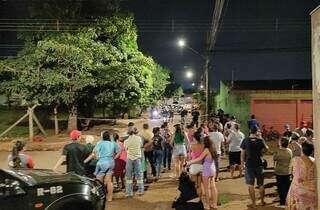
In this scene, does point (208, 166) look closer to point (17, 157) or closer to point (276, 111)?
point (17, 157)

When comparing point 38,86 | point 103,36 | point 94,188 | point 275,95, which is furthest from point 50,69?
point 94,188

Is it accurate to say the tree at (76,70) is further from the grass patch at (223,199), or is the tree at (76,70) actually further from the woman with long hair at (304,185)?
the woman with long hair at (304,185)

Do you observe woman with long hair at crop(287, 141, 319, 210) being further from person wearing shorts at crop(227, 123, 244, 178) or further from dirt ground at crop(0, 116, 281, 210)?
person wearing shorts at crop(227, 123, 244, 178)

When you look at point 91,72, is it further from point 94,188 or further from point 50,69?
point 94,188

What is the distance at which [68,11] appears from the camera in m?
30.1

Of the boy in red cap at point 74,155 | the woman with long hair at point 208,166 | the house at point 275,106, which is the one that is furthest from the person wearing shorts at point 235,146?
the house at point 275,106

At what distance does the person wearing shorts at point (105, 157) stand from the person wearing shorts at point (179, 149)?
3055 mm

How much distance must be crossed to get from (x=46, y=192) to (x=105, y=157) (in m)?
3.71

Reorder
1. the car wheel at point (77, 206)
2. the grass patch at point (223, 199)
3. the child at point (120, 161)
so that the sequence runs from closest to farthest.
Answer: the car wheel at point (77, 206)
the grass patch at point (223, 199)
the child at point (120, 161)

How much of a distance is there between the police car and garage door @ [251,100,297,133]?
22.2 m

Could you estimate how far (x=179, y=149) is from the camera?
14086mm

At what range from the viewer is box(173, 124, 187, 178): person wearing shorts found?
14.0m

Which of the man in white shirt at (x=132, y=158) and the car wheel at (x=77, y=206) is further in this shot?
the man in white shirt at (x=132, y=158)

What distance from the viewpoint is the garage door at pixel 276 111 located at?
1157 inches
